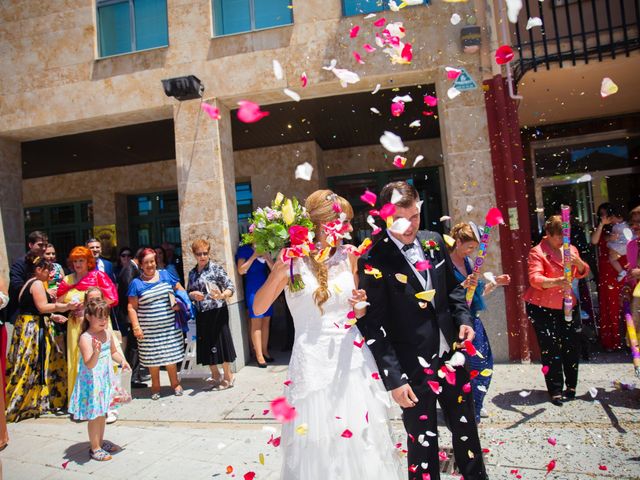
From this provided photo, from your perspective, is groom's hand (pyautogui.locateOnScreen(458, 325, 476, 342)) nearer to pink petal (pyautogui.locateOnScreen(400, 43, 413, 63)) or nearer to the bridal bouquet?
the bridal bouquet

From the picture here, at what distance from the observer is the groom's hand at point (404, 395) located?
109 inches

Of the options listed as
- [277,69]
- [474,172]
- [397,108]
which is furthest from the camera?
[474,172]

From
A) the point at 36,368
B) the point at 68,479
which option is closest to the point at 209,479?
the point at 68,479

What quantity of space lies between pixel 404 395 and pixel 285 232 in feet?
4.24

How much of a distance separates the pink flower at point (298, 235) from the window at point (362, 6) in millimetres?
5328

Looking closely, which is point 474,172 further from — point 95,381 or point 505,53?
point 95,381

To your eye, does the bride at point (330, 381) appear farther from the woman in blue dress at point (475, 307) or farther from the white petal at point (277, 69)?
the woman in blue dress at point (475, 307)

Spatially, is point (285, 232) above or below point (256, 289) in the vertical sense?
above

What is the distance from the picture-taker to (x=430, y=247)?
314 cm

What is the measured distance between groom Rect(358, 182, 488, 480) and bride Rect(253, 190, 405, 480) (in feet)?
0.46

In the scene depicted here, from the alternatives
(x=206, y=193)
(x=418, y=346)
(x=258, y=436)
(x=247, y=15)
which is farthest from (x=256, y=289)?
(x=418, y=346)

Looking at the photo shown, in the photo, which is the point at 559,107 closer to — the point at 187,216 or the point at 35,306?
the point at 187,216

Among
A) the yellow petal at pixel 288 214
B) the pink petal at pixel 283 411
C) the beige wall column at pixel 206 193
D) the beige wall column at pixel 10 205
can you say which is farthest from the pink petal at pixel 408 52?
the beige wall column at pixel 10 205

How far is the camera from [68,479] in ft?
12.8
